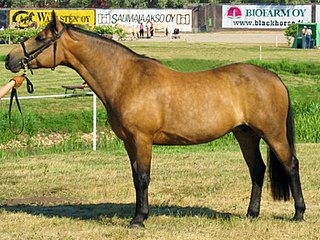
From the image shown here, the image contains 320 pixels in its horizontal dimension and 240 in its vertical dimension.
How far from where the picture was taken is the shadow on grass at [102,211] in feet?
35.2

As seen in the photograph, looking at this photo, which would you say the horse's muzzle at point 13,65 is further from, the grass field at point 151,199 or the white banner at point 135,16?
the white banner at point 135,16

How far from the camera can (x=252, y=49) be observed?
50.5 meters

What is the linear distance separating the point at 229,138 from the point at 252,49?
31595 mm

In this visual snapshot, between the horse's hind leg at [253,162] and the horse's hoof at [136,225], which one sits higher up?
the horse's hind leg at [253,162]

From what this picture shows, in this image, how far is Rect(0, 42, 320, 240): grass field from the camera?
9.89 meters

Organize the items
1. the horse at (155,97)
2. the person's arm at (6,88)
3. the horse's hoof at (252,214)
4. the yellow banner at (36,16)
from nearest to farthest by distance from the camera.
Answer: the person's arm at (6,88) → the horse at (155,97) → the horse's hoof at (252,214) → the yellow banner at (36,16)

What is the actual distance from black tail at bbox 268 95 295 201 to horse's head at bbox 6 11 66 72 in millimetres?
2853

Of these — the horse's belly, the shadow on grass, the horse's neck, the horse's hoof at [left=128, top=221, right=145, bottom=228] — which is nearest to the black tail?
the shadow on grass

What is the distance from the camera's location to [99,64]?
1005cm

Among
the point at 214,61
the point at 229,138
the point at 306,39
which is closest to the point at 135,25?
the point at 306,39

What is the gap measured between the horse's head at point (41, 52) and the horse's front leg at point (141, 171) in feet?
4.33

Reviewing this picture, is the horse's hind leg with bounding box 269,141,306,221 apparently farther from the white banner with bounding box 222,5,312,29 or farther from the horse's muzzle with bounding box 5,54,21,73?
the white banner with bounding box 222,5,312,29

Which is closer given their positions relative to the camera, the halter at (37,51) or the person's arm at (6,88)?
the person's arm at (6,88)

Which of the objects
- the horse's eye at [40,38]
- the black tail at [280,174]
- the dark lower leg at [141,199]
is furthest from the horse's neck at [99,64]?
the black tail at [280,174]
